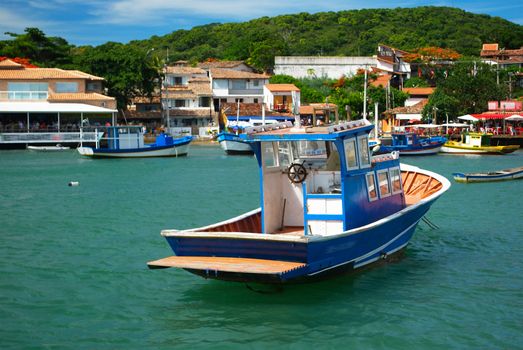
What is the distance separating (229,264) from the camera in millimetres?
11352

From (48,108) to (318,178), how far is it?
47673 mm

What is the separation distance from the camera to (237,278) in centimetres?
1117

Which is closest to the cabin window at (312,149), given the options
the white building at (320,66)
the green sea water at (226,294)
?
the green sea water at (226,294)

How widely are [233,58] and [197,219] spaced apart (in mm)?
73669

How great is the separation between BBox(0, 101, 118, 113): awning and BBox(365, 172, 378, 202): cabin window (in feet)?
147

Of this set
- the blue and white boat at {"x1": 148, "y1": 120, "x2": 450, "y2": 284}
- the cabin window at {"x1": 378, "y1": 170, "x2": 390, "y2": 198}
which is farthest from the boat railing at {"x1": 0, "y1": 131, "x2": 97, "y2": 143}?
the blue and white boat at {"x1": 148, "y1": 120, "x2": 450, "y2": 284}

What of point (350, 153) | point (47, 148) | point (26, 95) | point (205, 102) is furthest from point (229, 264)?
point (205, 102)

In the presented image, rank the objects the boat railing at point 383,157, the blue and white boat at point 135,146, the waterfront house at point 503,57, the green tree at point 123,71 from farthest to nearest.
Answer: the waterfront house at point 503,57 → the green tree at point 123,71 → the blue and white boat at point 135,146 → the boat railing at point 383,157

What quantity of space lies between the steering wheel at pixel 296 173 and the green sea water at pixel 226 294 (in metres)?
2.01

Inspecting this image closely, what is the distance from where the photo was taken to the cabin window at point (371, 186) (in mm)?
13703

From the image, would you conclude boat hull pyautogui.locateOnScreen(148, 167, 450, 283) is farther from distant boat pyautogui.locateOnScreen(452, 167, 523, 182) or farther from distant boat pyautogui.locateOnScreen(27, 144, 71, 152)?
distant boat pyautogui.locateOnScreen(27, 144, 71, 152)

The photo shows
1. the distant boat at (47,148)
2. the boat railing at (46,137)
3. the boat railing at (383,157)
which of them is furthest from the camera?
the boat railing at (46,137)

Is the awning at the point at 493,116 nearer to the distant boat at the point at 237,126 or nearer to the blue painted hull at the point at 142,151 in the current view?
the distant boat at the point at 237,126

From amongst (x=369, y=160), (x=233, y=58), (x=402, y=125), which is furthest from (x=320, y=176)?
(x=233, y=58)
